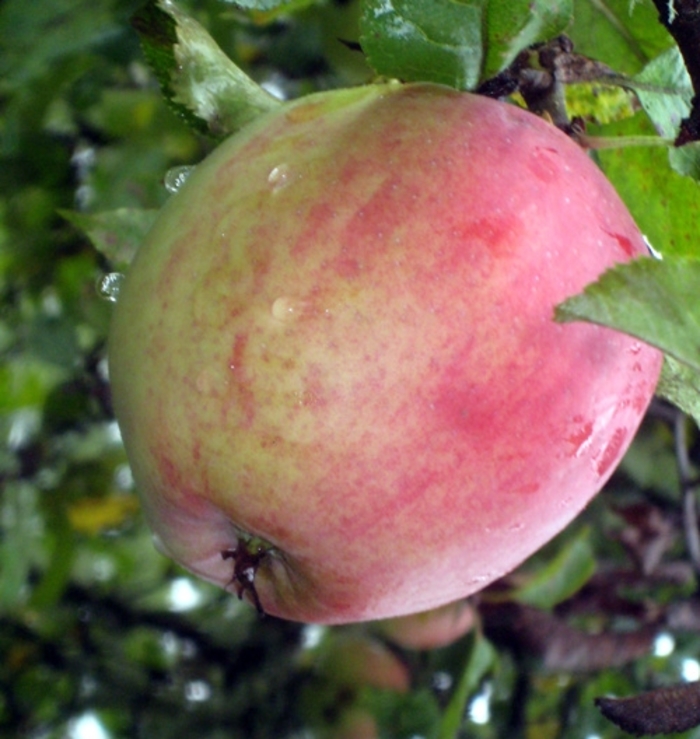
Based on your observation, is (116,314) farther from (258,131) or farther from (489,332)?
(489,332)

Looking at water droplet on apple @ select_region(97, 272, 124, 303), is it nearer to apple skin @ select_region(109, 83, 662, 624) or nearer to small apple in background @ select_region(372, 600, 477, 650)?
apple skin @ select_region(109, 83, 662, 624)

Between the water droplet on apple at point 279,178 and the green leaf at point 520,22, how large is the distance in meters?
0.16

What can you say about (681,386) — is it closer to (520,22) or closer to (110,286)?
(520,22)

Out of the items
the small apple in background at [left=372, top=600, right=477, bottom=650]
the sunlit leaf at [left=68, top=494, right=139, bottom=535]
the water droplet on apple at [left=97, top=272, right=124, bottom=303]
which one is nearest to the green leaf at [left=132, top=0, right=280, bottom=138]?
the water droplet on apple at [left=97, top=272, right=124, bottom=303]

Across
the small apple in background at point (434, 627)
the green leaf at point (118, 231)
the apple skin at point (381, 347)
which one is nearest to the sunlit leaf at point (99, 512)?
the small apple in background at point (434, 627)

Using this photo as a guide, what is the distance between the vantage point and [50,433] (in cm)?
187

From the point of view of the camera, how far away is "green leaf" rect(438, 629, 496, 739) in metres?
1.27

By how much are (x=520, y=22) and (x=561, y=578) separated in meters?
1.03

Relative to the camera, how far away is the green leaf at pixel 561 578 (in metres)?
1.44

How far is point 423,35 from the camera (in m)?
0.62

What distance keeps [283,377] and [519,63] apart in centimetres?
32

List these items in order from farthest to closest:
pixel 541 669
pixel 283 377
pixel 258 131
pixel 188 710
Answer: pixel 188 710 < pixel 541 669 < pixel 258 131 < pixel 283 377

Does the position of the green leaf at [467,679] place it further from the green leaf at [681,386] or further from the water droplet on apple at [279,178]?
the water droplet on apple at [279,178]

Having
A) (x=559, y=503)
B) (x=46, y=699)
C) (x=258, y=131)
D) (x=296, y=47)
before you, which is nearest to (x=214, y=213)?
(x=258, y=131)
